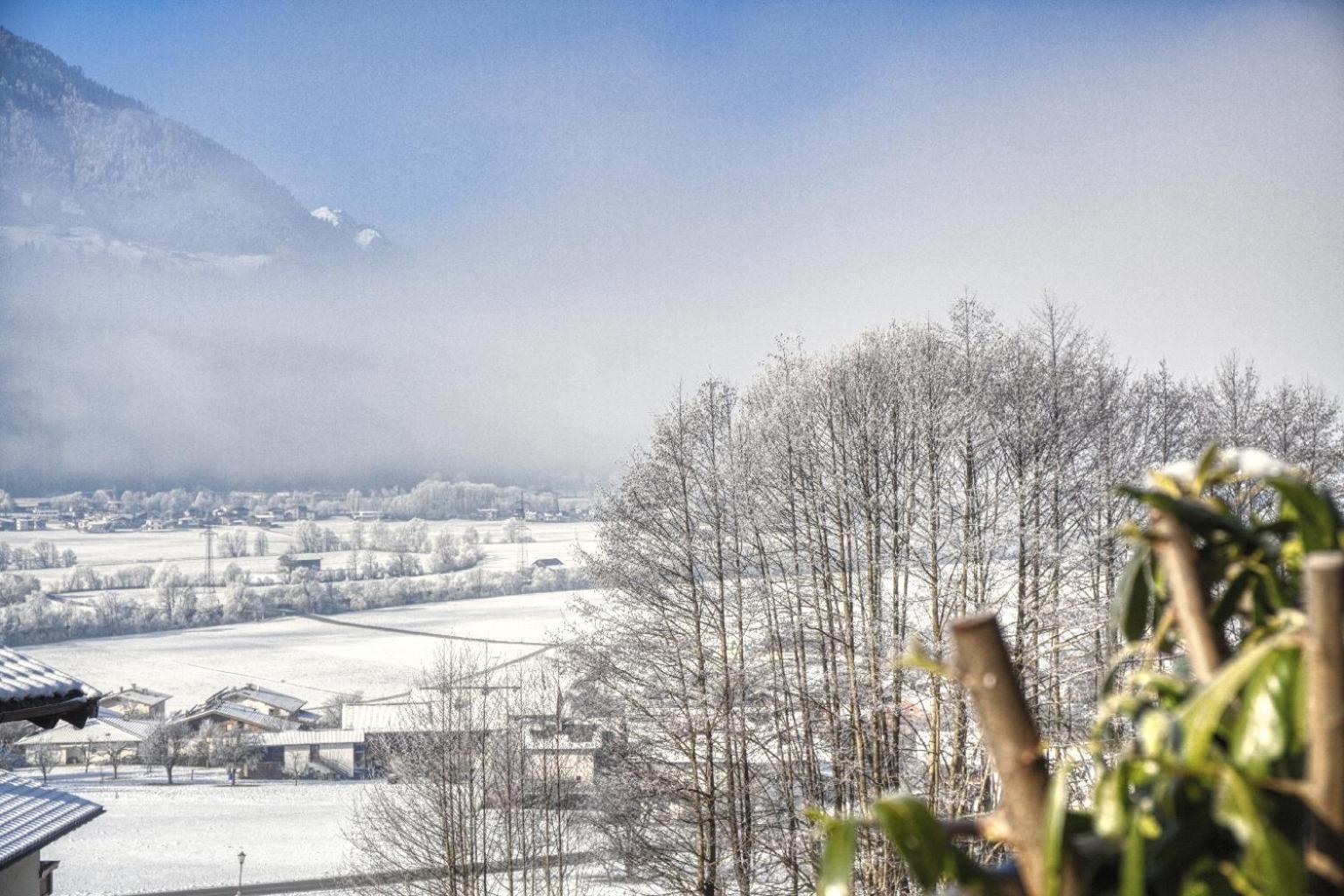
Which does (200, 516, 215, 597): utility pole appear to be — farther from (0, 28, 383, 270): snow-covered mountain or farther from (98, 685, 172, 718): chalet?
(0, 28, 383, 270): snow-covered mountain

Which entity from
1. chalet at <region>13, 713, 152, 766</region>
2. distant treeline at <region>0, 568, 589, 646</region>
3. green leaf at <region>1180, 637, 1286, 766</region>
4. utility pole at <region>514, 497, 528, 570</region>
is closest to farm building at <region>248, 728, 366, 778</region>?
chalet at <region>13, 713, 152, 766</region>

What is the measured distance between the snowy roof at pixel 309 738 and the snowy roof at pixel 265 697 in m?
1.51

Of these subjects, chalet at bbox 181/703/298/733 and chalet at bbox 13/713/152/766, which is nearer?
chalet at bbox 13/713/152/766

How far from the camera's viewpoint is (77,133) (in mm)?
66125

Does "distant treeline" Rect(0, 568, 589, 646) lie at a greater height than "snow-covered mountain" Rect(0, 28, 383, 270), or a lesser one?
lesser

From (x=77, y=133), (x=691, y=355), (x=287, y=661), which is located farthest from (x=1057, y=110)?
(x=77, y=133)

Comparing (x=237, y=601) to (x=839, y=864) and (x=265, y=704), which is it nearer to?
(x=265, y=704)

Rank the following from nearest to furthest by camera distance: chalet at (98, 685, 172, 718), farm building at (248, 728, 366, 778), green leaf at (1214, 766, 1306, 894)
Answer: green leaf at (1214, 766, 1306, 894), farm building at (248, 728, 366, 778), chalet at (98, 685, 172, 718)

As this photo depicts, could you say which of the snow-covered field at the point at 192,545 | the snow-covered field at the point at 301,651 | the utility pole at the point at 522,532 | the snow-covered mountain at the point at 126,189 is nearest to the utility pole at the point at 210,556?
the snow-covered field at the point at 192,545

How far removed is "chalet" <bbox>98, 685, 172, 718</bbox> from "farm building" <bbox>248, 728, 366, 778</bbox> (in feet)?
8.84

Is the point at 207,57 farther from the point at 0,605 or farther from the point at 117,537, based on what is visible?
the point at 0,605

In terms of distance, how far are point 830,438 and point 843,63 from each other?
380 inches

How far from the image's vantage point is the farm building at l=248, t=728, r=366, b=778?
615 inches

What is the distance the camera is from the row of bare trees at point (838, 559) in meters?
6.47
